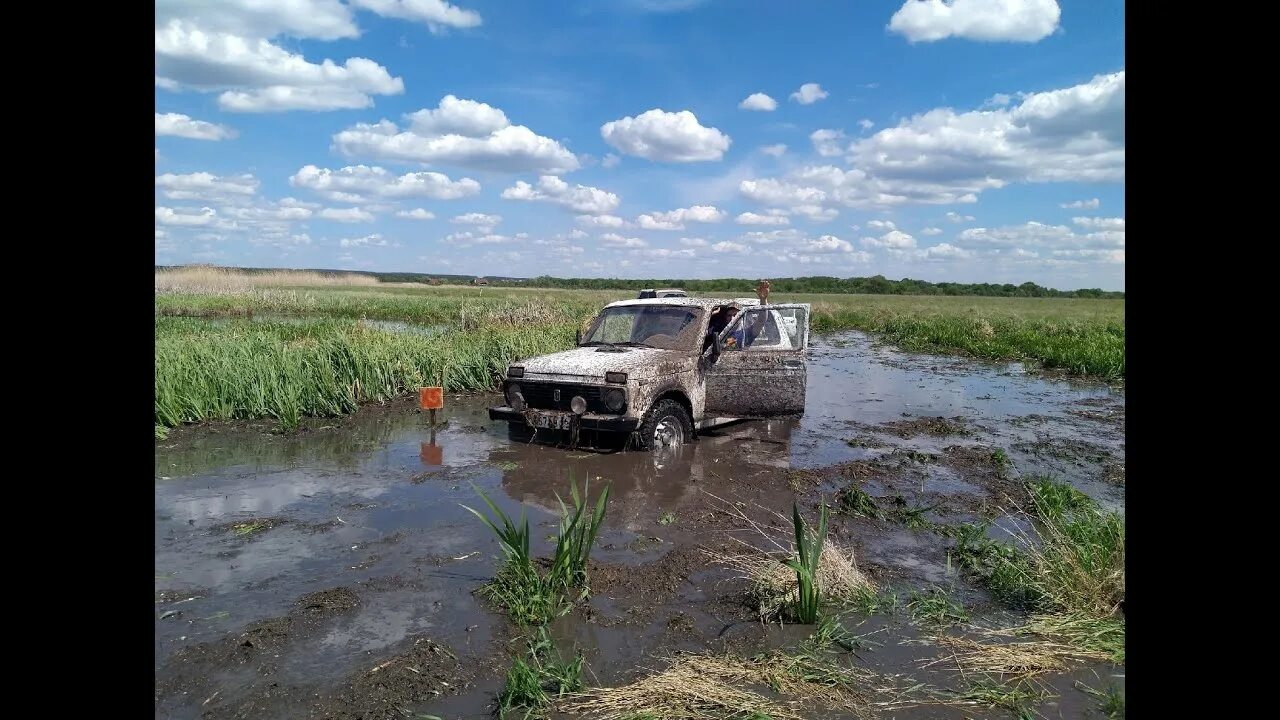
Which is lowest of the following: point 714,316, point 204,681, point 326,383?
point 204,681

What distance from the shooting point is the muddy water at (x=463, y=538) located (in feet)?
11.8

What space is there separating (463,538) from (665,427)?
3.06 m

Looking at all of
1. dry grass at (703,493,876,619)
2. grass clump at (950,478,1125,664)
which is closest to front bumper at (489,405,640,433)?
dry grass at (703,493,876,619)

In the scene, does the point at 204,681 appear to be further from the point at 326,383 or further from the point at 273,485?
the point at 326,383

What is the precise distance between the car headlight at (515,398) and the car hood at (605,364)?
228 mm

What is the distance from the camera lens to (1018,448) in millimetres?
9125

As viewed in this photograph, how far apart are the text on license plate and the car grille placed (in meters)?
0.15

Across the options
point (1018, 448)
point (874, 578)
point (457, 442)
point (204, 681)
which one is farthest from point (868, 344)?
point (204, 681)

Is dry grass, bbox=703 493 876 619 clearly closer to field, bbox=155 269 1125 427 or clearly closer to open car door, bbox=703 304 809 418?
field, bbox=155 269 1125 427

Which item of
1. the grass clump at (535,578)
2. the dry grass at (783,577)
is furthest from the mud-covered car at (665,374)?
the grass clump at (535,578)

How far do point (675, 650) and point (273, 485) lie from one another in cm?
485

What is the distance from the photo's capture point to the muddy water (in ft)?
11.8

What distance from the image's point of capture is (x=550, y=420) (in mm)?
7621
